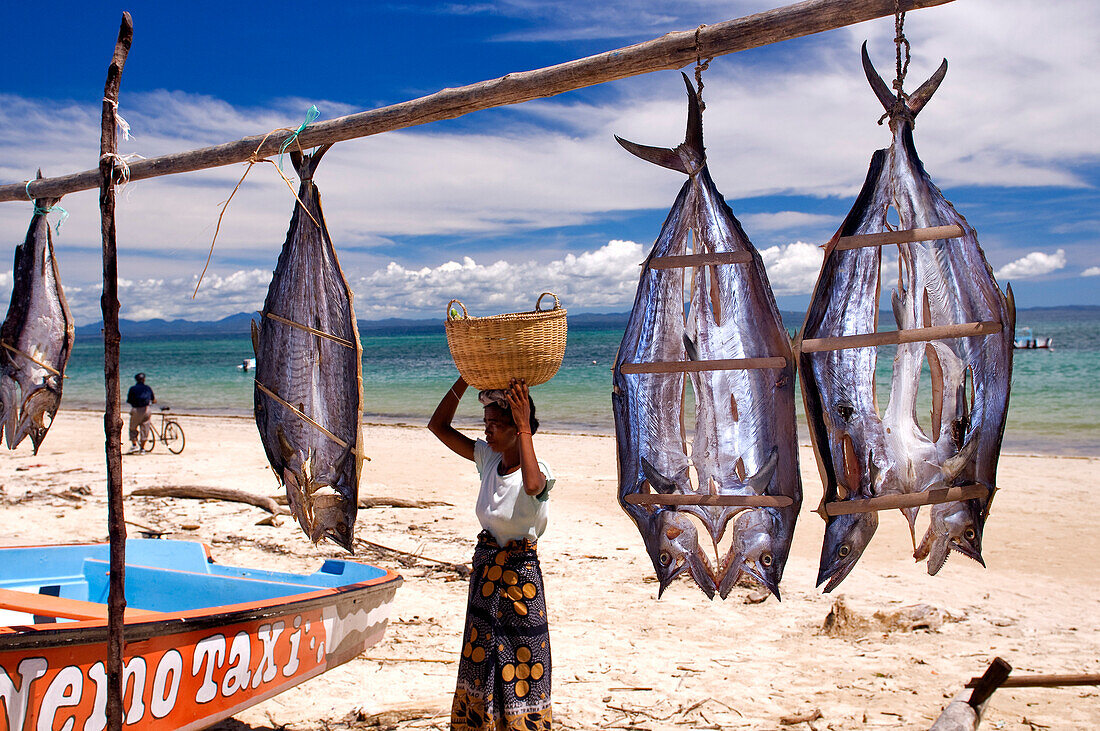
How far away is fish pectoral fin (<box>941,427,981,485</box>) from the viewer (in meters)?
2.54

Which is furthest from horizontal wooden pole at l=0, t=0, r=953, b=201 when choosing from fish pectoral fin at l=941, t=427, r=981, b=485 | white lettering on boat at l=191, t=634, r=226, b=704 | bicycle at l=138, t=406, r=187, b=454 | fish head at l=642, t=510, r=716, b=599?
bicycle at l=138, t=406, r=187, b=454

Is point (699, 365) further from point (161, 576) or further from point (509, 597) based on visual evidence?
point (161, 576)

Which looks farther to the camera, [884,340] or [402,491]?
[402,491]

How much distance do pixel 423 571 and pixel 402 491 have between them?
3864 millimetres

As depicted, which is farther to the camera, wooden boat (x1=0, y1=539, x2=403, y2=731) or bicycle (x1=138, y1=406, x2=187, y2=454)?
bicycle (x1=138, y1=406, x2=187, y2=454)

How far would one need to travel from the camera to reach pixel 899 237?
2479 millimetres

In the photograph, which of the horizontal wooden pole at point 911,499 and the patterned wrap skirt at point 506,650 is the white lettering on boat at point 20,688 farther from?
the horizontal wooden pole at point 911,499

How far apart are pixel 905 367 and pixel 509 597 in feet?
5.41

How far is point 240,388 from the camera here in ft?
120

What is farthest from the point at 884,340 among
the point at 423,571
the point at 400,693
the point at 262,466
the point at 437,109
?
the point at 262,466

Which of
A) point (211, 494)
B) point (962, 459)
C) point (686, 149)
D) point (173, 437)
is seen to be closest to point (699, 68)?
point (686, 149)

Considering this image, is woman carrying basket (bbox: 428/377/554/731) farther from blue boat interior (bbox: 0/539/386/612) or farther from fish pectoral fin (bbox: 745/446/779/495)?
blue boat interior (bbox: 0/539/386/612)

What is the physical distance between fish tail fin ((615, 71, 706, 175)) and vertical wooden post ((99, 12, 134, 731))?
1.67 m

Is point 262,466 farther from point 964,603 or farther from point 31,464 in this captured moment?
point 964,603
